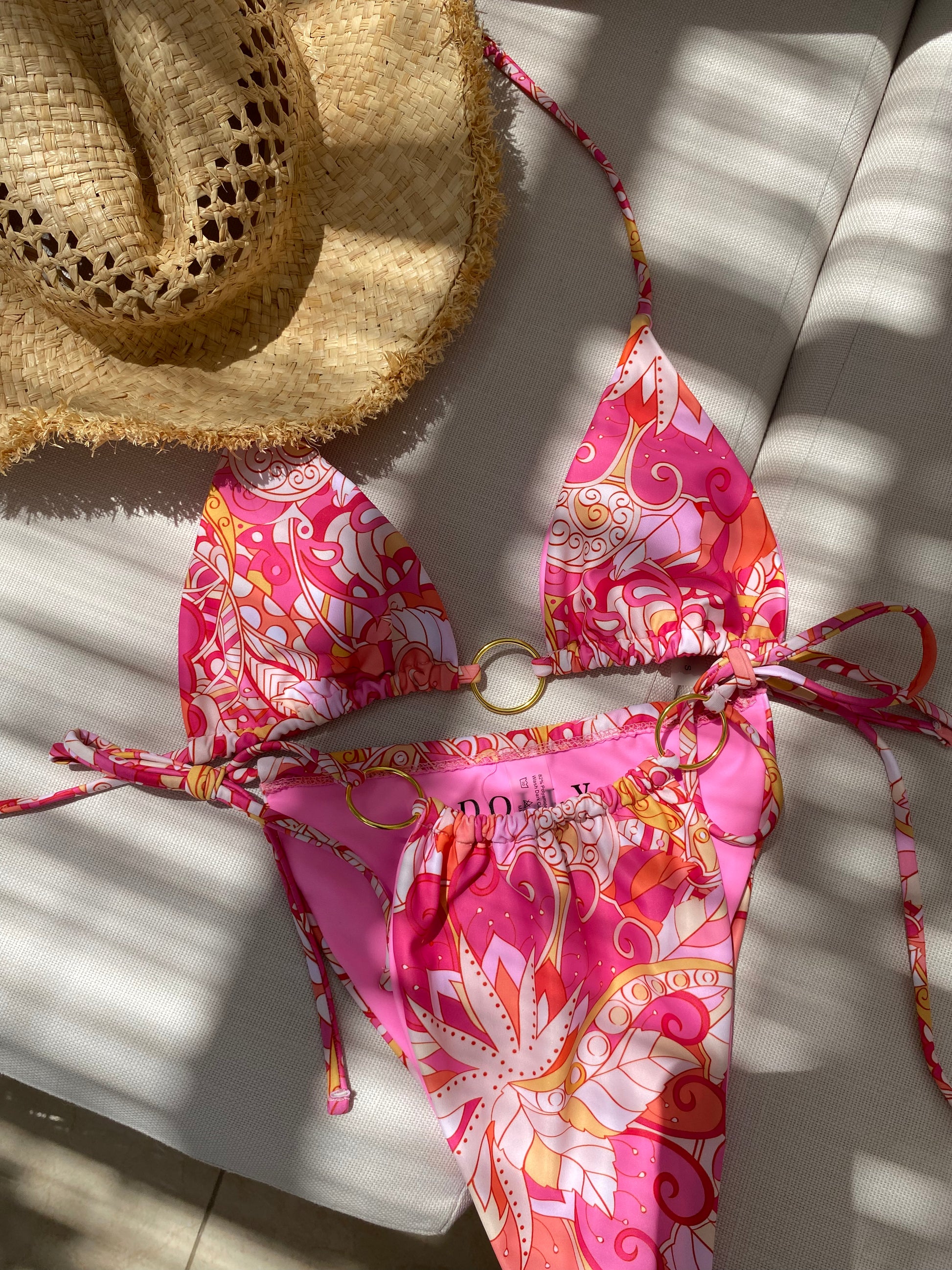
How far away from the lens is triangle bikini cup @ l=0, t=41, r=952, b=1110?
1.05 metres

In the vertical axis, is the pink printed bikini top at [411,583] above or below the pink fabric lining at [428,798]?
above

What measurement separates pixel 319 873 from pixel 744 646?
21.9 inches

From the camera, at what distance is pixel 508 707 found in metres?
1.10

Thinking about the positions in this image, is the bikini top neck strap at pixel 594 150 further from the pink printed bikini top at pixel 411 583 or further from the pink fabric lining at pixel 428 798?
the pink fabric lining at pixel 428 798

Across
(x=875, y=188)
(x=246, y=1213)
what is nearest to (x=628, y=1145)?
(x=246, y=1213)

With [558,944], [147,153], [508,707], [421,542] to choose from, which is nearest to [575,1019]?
[558,944]

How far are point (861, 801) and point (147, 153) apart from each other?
42.9 inches

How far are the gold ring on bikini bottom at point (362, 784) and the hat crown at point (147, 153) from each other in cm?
55

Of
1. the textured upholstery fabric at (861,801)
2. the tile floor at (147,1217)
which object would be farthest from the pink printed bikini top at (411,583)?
the tile floor at (147,1217)

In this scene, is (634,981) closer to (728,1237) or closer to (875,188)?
(728,1237)

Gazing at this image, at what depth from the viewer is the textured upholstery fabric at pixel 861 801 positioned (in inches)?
37.7

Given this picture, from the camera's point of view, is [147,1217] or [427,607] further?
[147,1217]

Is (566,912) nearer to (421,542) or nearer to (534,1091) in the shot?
(534,1091)

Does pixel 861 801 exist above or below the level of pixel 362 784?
above
